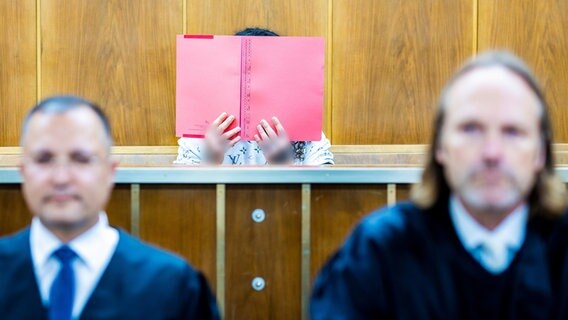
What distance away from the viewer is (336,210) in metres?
2.37

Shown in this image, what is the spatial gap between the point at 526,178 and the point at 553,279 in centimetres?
24

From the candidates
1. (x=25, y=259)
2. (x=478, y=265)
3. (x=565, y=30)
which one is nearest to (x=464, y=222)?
(x=478, y=265)

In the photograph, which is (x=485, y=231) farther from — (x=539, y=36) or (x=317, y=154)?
(x=539, y=36)

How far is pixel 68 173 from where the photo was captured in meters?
1.73

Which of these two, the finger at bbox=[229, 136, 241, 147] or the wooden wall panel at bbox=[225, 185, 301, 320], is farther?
the finger at bbox=[229, 136, 241, 147]

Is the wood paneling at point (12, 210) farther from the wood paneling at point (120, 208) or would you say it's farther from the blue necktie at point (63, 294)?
the blue necktie at point (63, 294)

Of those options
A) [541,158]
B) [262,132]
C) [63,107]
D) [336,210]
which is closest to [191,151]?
[262,132]

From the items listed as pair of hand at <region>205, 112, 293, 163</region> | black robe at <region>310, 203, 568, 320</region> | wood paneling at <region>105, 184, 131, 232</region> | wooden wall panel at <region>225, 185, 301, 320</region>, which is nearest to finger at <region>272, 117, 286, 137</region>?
pair of hand at <region>205, 112, 293, 163</region>

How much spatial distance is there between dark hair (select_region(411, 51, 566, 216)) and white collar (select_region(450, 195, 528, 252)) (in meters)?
0.06

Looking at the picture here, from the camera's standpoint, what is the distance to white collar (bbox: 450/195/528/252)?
5.45ft

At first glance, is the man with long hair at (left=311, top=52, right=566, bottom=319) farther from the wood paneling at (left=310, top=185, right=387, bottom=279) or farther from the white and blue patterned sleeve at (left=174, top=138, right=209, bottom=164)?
the white and blue patterned sleeve at (left=174, top=138, right=209, bottom=164)

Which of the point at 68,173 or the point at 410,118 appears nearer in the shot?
the point at 68,173

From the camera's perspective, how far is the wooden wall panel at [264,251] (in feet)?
7.76

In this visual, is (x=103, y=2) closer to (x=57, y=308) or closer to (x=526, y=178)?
(x=57, y=308)
